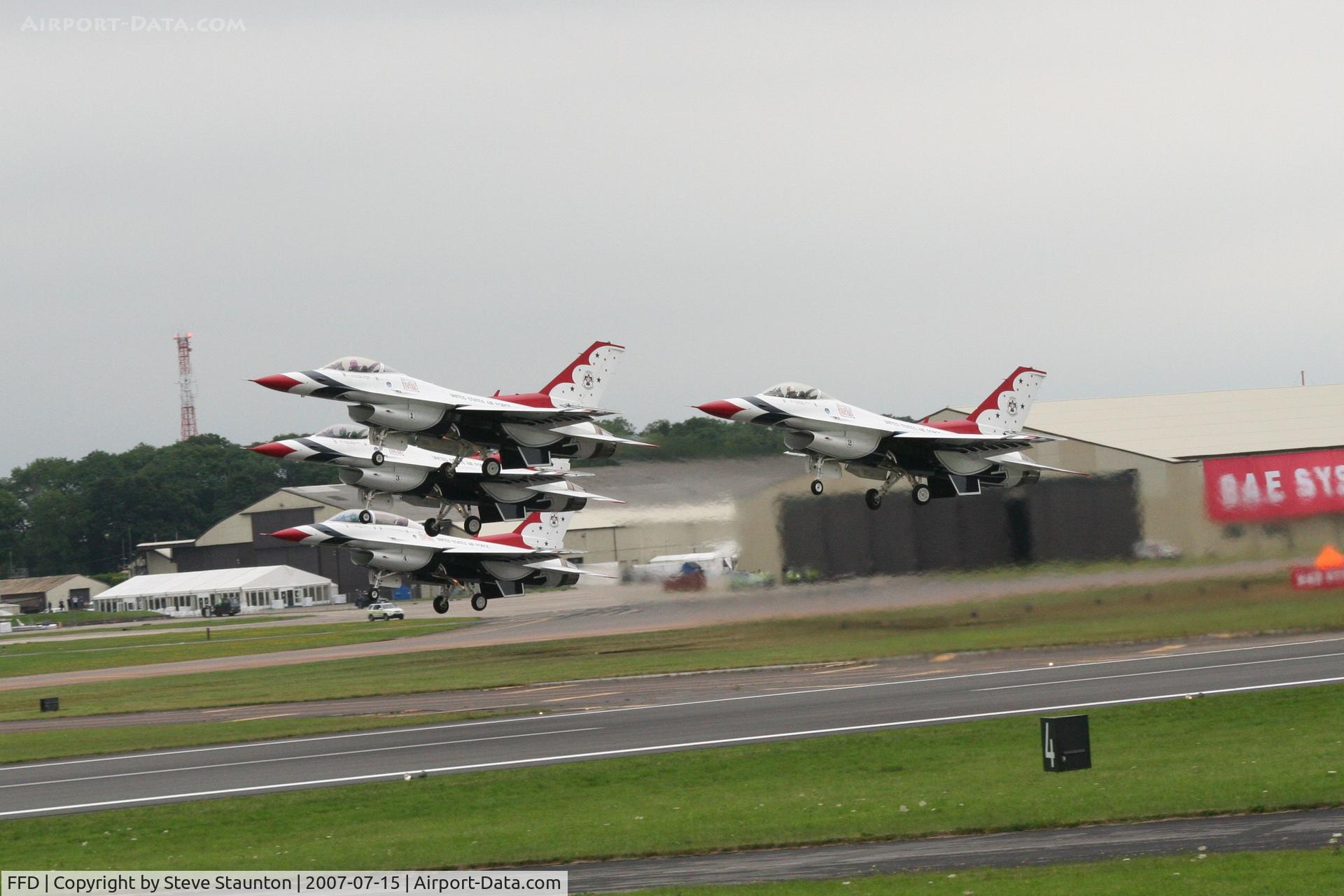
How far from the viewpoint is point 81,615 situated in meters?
146

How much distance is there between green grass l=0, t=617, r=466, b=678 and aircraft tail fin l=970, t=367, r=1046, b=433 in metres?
43.8

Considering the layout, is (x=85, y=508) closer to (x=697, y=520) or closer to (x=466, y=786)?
(x=697, y=520)

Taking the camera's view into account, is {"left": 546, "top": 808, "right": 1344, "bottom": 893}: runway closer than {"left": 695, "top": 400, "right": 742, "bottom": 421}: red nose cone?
Yes

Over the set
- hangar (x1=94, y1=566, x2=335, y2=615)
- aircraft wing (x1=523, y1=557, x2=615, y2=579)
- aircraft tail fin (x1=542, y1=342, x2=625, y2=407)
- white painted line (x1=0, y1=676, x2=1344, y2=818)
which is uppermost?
aircraft tail fin (x1=542, y1=342, x2=625, y2=407)

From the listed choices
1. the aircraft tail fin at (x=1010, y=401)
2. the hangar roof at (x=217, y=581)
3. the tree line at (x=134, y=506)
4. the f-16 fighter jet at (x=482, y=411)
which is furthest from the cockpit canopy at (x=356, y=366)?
the tree line at (x=134, y=506)

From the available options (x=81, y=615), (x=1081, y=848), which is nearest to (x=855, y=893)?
(x=1081, y=848)

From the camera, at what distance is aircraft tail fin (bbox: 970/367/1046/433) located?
50.3 m

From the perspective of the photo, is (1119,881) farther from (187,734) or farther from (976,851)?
(187,734)

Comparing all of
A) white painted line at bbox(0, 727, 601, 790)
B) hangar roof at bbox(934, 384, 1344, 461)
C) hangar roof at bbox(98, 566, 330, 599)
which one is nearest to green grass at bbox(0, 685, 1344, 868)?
white painted line at bbox(0, 727, 601, 790)

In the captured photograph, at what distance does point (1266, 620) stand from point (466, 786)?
32919mm

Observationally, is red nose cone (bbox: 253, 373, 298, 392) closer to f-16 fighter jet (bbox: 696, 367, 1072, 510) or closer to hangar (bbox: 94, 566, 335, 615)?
f-16 fighter jet (bbox: 696, 367, 1072, 510)

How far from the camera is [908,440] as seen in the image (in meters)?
48.8

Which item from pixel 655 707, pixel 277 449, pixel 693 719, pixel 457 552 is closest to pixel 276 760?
pixel 693 719

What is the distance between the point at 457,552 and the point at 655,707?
2183 cm
